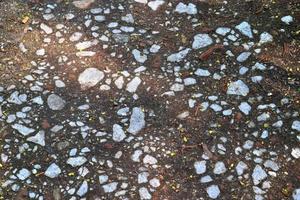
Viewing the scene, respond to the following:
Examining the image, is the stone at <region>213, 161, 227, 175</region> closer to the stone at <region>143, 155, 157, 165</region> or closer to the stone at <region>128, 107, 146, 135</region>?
the stone at <region>143, 155, 157, 165</region>

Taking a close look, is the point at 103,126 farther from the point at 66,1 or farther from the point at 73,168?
the point at 66,1

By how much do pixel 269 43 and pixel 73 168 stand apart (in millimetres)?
2317

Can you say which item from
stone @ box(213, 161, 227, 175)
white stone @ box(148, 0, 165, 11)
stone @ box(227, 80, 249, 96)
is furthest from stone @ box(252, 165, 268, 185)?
white stone @ box(148, 0, 165, 11)

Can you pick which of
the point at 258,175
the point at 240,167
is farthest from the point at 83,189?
the point at 258,175

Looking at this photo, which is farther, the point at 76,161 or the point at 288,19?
the point at 288,19

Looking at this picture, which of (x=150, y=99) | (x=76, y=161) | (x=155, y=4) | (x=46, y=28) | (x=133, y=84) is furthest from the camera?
(x=155, y=4)

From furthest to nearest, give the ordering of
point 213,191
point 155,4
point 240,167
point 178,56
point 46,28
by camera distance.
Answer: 1. point 155,4
2. point 46,28
3. point 178,56
4. point 240,167
5. point 213,191

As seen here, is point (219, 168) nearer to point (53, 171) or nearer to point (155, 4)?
point (53, 171)

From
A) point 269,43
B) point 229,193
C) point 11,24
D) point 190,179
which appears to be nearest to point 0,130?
point 11,24

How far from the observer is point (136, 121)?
4746 mm

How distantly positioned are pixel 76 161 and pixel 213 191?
119 cm

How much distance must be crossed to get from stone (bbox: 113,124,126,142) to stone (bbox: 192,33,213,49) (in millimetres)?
1208

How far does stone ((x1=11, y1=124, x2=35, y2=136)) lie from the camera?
4711 mm

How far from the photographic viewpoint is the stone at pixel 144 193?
4.25 metres
